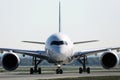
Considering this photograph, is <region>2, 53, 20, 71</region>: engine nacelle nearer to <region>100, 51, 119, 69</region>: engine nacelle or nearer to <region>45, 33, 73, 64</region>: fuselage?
<region>45, 33, 73, 64</region>: fuselage

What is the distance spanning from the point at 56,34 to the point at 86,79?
37.1 ft

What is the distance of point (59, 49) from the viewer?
40625 mm

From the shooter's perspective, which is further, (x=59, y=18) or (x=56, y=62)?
(x=59, y=18)

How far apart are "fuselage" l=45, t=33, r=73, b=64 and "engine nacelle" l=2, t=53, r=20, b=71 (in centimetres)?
346

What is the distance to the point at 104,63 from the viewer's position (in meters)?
41.3

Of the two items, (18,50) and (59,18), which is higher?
(59,18)

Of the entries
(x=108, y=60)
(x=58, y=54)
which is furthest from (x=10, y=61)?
(x=108, y=60)

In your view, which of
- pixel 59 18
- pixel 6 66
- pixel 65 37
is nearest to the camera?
pixel 6 66

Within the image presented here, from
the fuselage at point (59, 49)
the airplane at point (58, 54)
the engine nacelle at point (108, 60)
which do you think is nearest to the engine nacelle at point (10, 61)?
the airplane at point (58, 54)

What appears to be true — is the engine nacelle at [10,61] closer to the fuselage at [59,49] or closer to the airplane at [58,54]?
the airplane at [58,54]

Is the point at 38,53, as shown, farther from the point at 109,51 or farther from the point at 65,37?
the point at 109,51

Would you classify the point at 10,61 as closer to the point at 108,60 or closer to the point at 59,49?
the point at 59,49

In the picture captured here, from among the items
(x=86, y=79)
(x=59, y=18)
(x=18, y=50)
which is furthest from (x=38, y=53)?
(x=86, y=79)

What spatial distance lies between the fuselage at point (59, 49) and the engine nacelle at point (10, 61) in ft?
11.4
